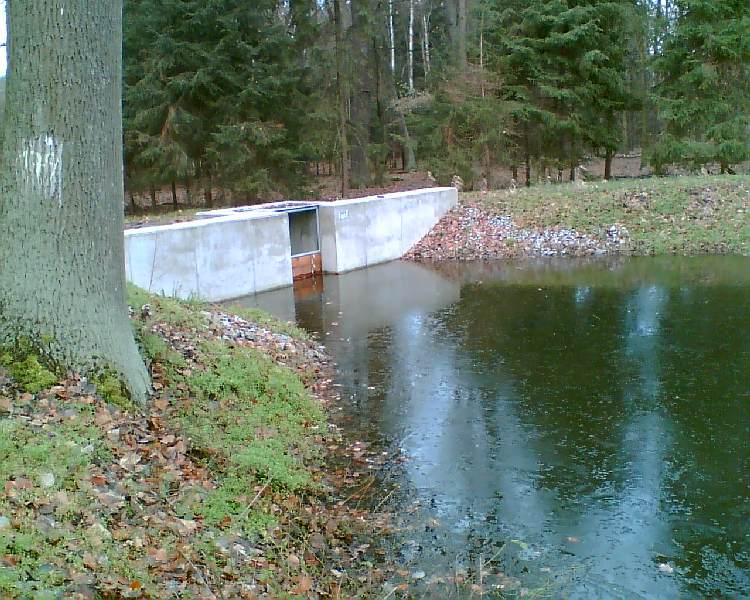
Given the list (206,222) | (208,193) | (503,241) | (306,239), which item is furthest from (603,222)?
(208,193)

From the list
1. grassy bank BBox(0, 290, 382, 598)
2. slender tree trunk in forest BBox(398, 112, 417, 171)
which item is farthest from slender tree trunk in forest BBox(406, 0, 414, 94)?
grassy bank BBox(0, 290, 382, 598)

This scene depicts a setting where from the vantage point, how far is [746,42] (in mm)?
22172

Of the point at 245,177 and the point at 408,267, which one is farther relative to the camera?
the point at 245,177

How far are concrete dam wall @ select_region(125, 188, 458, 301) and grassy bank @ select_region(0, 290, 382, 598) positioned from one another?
487 cm

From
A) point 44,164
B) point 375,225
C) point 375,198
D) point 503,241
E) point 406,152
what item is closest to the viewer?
point 44,164

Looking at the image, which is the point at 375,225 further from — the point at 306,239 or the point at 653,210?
the point at 653,210

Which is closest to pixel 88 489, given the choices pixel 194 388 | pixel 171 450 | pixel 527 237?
pixel 171 450

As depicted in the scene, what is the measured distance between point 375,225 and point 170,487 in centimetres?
1236

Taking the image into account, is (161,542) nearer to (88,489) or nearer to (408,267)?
(88,489)

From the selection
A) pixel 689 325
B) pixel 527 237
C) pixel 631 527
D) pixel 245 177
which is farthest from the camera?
pixel 245 177

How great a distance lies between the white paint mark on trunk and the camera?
18.2ft

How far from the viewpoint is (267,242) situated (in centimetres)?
1453

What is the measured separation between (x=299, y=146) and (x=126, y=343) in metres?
19.3

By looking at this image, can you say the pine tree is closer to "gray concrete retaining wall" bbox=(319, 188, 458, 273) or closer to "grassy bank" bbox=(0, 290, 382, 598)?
"gray concrete retaining wall" bbox=(319, 188, 458, 273)
